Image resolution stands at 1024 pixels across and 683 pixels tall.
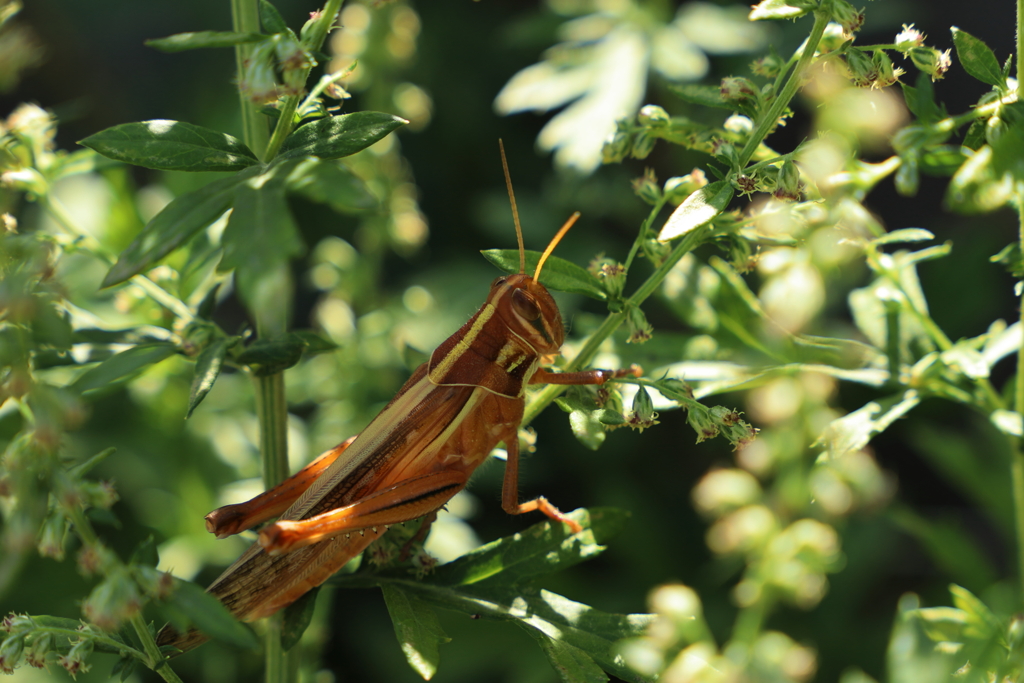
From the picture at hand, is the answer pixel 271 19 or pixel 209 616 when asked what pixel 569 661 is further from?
pixel 271 19

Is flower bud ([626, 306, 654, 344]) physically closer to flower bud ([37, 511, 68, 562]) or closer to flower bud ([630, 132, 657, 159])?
flower bud ([630, 132, 657, 159])

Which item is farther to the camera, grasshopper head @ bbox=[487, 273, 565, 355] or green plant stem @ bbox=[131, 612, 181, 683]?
grasshopper head @ bbox=[487, 273, 565, 355]

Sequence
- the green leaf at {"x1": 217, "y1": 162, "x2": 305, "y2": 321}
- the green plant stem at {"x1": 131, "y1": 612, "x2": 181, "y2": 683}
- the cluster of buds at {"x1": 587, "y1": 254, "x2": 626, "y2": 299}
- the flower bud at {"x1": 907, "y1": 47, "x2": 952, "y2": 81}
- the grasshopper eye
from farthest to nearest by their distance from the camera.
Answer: the grasshopper eye
the cluster of buds at {"x1": 587, "y1": 254, "x2": 626, "y2": 299}
the flower bud at {"x1": 907, "y1": 47, "x2": 952, "y2": 81}
the green plant stem at {"x1": 131, "y1": 612, "x2": 181, "y2": 683}
the green leaf at {"x1": 217, "y1": 162, "x2": 305, "y2": 321}

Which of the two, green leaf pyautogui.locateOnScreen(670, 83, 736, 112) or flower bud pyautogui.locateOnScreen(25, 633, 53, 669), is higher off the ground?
green leaf pyautogui.locateOnScreen(670, 83, 736, 112)

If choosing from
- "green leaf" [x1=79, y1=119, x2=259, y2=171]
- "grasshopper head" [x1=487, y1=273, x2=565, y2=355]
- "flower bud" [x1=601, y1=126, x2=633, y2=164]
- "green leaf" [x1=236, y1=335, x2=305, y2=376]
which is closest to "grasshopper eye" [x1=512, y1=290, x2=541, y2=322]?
"grasshopper head" [x1=487, y1=273, x2=565, y2=355]

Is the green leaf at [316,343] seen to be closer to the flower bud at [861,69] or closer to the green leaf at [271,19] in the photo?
the green leaf at [271,19]

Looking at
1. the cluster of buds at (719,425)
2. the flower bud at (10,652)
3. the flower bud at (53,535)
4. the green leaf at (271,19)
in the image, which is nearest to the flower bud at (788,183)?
the cluster of buds at (719,425)

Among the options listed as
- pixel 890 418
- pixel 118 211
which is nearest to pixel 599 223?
pixel 118 211

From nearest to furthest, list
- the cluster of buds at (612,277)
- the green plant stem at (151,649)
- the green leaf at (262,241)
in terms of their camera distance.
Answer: the green leaf at (262,241), the green plant stem at (151,649), the cluster of buds at (612,277)
